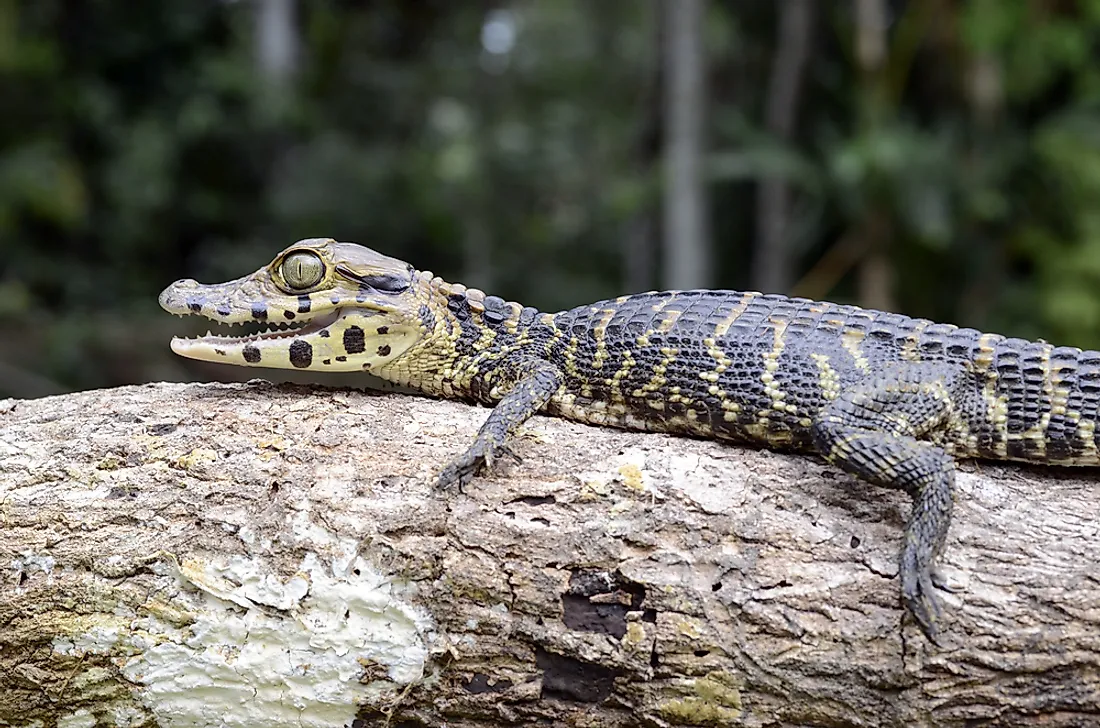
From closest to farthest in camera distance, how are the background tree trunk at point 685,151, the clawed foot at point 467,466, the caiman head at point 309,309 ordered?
the clawed foot at point 467,466
the caiman head at point 309,309
the background tree trunk at point 685,151

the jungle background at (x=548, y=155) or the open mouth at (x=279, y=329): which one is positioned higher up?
the jungle background at (x=548, y=155)

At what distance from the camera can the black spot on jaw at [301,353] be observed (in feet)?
10.3

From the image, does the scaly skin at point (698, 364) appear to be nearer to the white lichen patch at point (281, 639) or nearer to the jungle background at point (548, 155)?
the white lichen patch at point (281, 639)

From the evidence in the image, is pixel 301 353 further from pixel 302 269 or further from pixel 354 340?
pixel 302 269

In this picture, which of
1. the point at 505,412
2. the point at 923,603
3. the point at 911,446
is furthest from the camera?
the point at 505,412

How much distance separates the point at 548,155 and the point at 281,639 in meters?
10.3

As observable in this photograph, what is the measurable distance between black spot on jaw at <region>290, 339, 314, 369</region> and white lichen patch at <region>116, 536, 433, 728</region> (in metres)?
0.82

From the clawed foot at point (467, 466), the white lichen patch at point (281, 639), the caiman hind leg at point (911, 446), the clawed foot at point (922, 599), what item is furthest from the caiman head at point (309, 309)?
the clawed foot at point (922, 599)

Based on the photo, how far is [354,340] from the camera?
321 cm

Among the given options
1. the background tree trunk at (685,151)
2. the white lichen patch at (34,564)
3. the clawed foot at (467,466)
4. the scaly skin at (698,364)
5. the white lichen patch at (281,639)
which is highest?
the background tree trunk at (685,151)

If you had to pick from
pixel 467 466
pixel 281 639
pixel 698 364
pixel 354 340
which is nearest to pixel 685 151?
pixel 698 364

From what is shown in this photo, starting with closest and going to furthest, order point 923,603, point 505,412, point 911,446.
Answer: point 923,603 < point 911,446 < point 505,412

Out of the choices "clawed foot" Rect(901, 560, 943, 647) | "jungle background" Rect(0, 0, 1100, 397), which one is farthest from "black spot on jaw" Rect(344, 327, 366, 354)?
"jungle background" Rect(0, 0, 1100, 397)

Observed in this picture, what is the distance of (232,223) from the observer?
1178 cm
